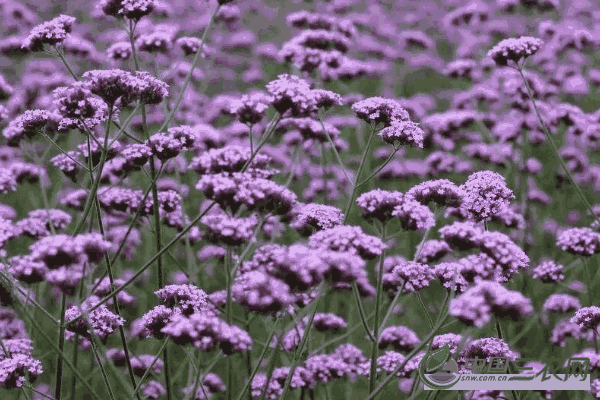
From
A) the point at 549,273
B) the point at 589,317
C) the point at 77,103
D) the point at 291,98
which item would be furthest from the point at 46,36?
the point at 549,273

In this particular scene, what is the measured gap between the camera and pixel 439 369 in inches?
159

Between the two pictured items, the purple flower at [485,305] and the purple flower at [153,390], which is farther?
the purple flower at [153,390]

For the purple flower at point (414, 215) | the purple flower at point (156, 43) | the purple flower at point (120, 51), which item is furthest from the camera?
the purple flower at point (120, 51)

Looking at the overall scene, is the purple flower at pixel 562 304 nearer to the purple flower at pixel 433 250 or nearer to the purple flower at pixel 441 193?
the purple flower at pixel 433 250

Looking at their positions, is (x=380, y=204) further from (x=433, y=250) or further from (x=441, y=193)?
(x=433, y=250)

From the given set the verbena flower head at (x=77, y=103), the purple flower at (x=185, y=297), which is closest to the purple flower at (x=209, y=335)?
the purple flower at (x=185, y=297)

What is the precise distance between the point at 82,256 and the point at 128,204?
177 cm

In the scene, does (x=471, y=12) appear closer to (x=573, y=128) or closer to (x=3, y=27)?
(x=573, y=128)

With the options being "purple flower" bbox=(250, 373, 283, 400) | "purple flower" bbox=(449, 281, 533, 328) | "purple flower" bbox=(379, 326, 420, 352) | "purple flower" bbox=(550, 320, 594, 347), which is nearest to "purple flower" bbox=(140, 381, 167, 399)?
"purple flower" bbox=(250, 373, 283, 400)

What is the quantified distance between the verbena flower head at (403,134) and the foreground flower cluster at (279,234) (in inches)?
0.6

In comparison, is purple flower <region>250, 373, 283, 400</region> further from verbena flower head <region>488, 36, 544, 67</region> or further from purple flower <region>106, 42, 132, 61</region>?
verbena flower head <region>488, 36, 544, 67</region>

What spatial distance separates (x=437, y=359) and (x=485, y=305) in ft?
3.67

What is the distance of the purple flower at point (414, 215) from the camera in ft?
11.6

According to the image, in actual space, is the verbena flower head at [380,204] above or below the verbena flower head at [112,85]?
below
